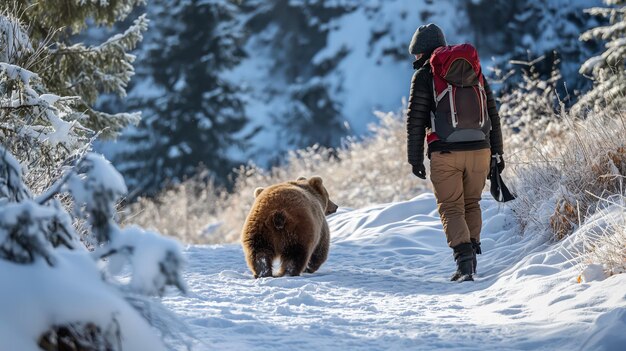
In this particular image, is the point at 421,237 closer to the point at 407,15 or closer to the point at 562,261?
the point at 562,261

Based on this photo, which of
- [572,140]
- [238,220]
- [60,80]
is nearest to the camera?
[572,140]

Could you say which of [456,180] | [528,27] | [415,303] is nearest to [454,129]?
[456,180]

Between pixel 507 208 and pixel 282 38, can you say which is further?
pixel 282 38

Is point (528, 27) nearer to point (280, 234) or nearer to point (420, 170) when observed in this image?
point (420, 170)

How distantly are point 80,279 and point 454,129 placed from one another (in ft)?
13.1

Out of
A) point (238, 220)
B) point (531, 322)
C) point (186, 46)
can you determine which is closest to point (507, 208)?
point (531, 322)

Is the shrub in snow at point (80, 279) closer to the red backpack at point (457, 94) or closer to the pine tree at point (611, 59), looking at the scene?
the red backpack at point (457, 94)

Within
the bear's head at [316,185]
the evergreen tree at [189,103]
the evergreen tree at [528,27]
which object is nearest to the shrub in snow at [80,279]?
the bear's head at [316,185]

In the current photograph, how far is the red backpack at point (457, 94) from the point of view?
586 centimetres

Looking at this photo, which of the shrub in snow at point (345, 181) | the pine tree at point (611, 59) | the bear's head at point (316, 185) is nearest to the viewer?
the bear's head at point (316, 185)

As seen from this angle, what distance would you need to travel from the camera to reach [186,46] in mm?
28609

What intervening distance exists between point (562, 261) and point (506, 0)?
2581 centimetres

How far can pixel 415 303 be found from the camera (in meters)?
5.12

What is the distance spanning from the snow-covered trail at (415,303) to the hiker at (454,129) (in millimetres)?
502
